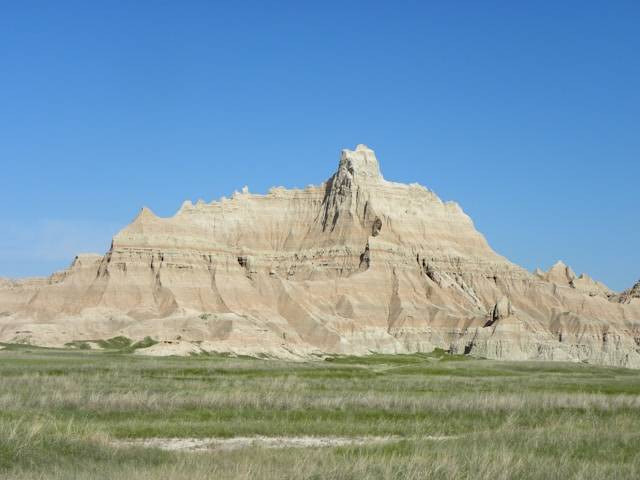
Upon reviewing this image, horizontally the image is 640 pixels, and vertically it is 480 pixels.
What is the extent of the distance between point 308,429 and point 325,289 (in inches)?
4872

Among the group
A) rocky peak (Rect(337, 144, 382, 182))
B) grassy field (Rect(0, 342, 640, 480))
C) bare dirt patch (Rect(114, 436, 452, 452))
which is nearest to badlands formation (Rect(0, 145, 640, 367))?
rocky peak (Rect(337, 144, 382, 182))

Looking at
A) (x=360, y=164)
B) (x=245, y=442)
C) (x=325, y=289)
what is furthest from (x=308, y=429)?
(x=360, y=164)

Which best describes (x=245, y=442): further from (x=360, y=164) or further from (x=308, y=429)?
(x=360, y=164)

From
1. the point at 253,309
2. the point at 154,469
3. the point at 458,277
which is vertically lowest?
the point at 154,469

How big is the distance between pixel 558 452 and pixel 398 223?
6180 inches

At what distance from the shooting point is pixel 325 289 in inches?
5886

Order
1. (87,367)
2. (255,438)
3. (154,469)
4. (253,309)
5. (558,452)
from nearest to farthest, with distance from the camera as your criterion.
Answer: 1. (154,469)
2. (558,452)
3. (255,438)
4. (87,367)
5. (253,309)

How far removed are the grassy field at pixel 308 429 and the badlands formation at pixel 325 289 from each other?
53003 millimetres

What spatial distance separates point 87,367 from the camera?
53781 mm

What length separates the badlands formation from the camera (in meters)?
119

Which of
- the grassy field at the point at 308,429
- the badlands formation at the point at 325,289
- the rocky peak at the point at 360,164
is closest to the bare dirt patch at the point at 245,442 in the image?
the grassy field at the point at 308,429

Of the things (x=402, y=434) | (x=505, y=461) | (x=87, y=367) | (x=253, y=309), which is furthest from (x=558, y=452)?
(x=253, y=309)

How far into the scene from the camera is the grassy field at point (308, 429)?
17.6 metres

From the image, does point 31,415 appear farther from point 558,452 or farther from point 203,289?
point 203,289
